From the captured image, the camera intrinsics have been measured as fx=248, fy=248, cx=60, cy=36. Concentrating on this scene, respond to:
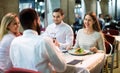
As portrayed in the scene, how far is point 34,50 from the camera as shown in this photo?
2.42 metres

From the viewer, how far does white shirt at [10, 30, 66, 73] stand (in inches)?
94.4

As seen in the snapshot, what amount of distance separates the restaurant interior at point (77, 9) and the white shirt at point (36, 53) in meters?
0.40

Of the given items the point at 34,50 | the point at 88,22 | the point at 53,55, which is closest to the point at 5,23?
the point at 34,50

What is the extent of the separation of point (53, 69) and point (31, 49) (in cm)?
32

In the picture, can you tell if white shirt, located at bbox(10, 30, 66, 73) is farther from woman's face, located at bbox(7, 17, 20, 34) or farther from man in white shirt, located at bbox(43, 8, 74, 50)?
Answer: man in white shirt, located at bbox(43, 8, 74, 50)

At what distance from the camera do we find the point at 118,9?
56.7ft

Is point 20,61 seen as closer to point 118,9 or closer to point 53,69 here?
point 53,69

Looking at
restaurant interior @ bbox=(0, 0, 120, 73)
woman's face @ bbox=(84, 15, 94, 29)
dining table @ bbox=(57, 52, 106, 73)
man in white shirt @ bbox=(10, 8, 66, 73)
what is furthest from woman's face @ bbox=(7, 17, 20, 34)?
woman's face @ bbox=(84, 15, 94, 29)

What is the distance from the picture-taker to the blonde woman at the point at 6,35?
2.94 metres

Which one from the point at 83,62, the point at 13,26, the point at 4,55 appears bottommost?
the point at 83,62

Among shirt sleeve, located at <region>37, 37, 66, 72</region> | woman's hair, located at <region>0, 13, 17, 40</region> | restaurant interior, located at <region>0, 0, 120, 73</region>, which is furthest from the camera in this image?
restaurant interior, located at <region>0, 0, 120, 73</region>

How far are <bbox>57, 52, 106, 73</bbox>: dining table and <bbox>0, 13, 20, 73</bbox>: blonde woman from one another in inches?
28.4

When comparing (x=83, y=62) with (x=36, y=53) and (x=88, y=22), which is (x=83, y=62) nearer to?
(x=36, y=53)

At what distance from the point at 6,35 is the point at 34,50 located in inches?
30.0
